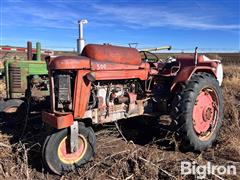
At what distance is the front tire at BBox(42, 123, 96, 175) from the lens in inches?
170

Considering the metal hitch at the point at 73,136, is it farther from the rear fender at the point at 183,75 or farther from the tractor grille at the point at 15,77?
the tractor grille at the point at 15,77

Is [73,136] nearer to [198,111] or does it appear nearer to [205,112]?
[198,111]

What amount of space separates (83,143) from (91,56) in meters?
1.23

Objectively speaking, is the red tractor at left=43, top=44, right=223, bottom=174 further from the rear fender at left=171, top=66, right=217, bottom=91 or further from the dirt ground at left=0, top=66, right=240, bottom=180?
the dirt ground at left=0, top=66, right=240, bottom=180

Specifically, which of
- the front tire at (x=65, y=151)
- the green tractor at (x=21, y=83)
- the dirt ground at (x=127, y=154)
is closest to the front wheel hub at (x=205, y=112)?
the dirt ground at (x=127, y=154)

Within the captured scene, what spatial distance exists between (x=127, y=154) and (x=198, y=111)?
1.52 meters

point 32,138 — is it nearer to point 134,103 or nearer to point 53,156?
point 53,156

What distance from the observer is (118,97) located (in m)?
5.07

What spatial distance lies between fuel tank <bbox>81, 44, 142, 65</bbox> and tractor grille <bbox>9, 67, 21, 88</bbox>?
12.3ft

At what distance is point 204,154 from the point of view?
520cm

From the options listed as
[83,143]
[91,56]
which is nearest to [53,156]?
[83,143]

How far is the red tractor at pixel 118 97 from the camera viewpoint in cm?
443

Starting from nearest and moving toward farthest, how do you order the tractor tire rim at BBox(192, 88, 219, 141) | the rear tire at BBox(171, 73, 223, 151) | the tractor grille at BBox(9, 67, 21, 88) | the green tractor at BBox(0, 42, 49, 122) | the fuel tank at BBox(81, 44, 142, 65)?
the fuel tank at BBox(81, 44, 142, 65) < the rear tire at BBox(171, 73, 223, 151) < the tractor tire rim at BBox(192, 88, 219, 141) < the green tractor at BBox(0, 42, 49, 122) < the tractor grille at BBox(9, 67, 21, 88)

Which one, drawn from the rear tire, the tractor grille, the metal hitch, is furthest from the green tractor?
the rear tire
